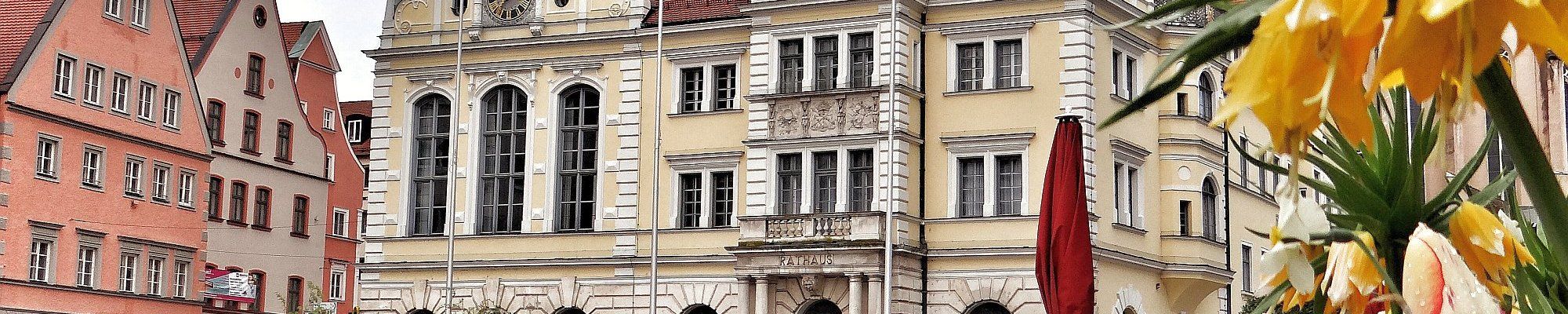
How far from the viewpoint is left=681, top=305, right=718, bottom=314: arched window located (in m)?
38.1

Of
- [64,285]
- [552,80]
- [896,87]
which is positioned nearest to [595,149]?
[552,80]

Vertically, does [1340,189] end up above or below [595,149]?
below

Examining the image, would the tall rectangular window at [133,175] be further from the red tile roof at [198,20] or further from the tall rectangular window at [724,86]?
the tall rectangular window at [724,86]

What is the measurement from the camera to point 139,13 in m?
43.1

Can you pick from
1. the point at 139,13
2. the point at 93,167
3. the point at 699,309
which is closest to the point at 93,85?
the point at 93,167

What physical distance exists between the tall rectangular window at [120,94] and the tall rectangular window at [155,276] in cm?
330

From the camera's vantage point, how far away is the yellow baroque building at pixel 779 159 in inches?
1399

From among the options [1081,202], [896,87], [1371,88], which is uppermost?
[896,87]

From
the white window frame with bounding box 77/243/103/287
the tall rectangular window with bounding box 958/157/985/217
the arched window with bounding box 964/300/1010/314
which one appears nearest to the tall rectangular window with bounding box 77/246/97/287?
the white window frame with bounding box 77/243/103/287

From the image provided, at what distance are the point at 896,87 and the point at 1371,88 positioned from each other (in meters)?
33.9

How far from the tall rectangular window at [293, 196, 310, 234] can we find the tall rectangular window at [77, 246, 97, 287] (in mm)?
9313

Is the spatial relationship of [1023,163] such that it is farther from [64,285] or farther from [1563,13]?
[1563,13]

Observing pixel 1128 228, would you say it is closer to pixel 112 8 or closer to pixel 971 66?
pixel 971 66

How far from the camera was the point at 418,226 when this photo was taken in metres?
40.8
